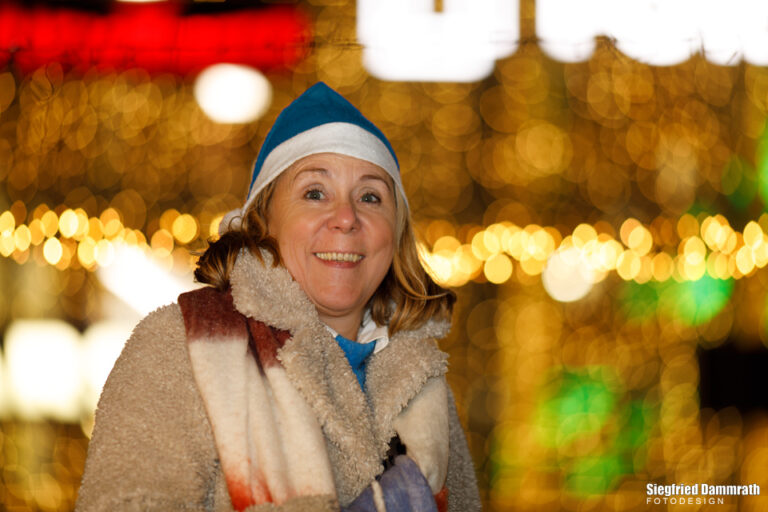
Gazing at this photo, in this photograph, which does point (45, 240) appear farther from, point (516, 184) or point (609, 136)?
point (609, 136)

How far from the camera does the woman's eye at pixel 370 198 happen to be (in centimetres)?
108

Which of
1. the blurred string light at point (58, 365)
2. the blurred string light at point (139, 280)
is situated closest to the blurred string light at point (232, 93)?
the blurred string light at point (139, 280)

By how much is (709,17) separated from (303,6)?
153 cm

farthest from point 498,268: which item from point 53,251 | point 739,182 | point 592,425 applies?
point 53,251

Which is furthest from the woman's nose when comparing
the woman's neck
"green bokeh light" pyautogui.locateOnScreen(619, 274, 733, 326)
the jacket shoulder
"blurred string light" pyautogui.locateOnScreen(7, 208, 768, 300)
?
"green bokeh light" pyautogui.locateOnScreen(619, 274, 733, 326)

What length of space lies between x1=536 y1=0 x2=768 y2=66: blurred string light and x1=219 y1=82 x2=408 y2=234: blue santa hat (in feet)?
4.98

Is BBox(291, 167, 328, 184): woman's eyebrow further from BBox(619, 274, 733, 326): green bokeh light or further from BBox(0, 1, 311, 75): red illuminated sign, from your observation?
BBox(619, 274, 733, 326): green bokeh light

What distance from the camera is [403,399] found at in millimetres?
1044

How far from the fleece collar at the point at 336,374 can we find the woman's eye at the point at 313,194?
105 mm

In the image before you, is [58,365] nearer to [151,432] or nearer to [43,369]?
[43,369]

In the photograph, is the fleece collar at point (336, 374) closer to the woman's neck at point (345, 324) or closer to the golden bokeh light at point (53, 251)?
the woman's neck at point (345, 324)

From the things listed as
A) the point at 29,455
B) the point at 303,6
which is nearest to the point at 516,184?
the point at 303,6

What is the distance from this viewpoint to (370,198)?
1.09 m

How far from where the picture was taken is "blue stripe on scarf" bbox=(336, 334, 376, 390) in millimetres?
1094
